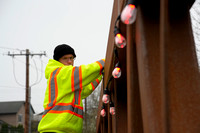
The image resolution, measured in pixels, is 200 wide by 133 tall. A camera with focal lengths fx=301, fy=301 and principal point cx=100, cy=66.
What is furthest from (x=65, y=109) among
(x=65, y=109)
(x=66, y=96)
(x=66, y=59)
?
(x=66, y=59)

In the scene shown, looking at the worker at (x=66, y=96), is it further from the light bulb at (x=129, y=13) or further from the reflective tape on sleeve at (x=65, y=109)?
the light bulb at (x=129, y=13)

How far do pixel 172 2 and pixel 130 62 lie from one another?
499 millimetres

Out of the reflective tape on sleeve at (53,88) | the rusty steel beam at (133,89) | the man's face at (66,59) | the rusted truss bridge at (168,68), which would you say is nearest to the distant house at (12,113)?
the man's face at (66,59)

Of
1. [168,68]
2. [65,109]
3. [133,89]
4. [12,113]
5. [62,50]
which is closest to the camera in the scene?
[168,68]

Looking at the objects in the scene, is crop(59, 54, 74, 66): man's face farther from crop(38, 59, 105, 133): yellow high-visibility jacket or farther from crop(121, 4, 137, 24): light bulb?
crop(121, 4, 137, 24): light bulb

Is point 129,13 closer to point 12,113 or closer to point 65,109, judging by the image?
point 65,109

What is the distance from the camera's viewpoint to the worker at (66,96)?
119 inches

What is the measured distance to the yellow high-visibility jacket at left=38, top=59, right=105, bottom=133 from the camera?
3.03 metres

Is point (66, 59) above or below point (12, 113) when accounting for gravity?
above

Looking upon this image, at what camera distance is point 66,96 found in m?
3.21

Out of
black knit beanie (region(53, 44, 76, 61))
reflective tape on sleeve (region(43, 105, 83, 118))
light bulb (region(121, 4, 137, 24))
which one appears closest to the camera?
light bulb (region(121, 4, 137, 24))

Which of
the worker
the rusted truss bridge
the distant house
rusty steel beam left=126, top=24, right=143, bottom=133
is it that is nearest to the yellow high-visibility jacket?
the worker

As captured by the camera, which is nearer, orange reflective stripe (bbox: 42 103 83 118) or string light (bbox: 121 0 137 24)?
string light (bbox: 121 0 137 24)

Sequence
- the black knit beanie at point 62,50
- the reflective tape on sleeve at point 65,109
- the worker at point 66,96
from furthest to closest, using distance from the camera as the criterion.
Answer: the black knit beanie at point 62,50
the reflective tape on sleeve at point 65,109
the worker at point 66,96
